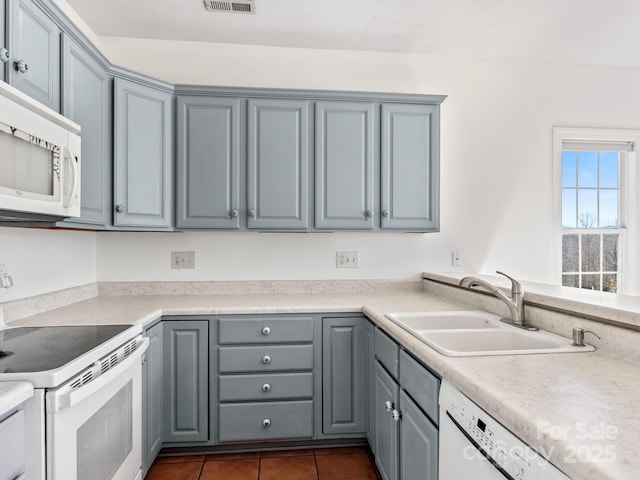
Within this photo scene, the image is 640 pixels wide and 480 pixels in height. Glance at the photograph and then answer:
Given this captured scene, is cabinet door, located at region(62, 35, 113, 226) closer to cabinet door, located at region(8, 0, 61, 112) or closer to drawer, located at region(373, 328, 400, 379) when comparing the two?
cabinet door, located at region(8, 0, 61, 112)

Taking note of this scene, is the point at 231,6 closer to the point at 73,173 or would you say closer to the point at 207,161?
the point at 207,161

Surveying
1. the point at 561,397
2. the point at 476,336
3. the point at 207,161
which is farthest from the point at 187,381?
the point at 561,397

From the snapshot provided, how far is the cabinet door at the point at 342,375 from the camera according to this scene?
2178 mm

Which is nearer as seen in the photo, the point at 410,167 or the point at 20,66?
the point at 20,66

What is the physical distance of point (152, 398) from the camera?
194 centimetres

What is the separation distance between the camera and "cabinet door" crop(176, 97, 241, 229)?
233 centimetres

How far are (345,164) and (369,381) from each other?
1296 millimetres

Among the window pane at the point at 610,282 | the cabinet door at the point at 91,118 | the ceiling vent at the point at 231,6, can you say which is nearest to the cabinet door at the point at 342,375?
the cabinet door at the point at 91,118

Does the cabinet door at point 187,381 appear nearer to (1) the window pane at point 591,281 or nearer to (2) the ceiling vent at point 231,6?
(2) the ceiling vent at point 231,6

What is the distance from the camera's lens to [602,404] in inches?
34.1

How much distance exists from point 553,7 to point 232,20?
192 cm

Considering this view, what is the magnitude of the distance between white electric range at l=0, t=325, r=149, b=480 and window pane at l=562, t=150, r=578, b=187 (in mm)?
3172

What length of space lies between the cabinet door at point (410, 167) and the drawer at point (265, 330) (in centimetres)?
83

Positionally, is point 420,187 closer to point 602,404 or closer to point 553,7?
point 553,7
